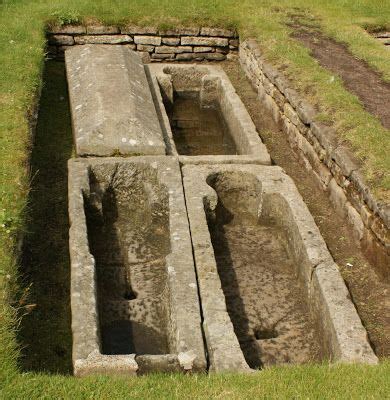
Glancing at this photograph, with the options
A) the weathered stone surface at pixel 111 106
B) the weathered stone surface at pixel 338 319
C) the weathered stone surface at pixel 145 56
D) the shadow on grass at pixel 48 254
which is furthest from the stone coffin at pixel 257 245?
the weathered stone surface at pixel 145 56

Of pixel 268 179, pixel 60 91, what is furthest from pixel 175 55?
pixel 268 179

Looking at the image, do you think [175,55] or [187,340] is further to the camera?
[175,55]

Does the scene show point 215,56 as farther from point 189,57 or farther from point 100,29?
point 100,29

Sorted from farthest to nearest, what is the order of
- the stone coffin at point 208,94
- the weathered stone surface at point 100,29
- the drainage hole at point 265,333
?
the weathered stone surface at point 100,29 < the stone coffin at point 208,94 < the drainage hole at point 265,333

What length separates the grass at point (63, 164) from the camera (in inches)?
144

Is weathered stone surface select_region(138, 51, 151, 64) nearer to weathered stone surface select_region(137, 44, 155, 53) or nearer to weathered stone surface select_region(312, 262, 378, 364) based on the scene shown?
weathered stone surface select_region(137, 44, 155, 53)

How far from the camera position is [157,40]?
413 inches

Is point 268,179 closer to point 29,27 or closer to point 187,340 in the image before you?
point 187,340

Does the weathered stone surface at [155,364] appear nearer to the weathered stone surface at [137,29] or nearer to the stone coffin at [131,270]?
the stone coffin at [131,270]

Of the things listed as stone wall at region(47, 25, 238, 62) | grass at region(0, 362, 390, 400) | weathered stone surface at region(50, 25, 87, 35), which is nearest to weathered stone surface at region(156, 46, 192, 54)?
stone wall at region(47, 25, 238, 62)

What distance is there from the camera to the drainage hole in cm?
520

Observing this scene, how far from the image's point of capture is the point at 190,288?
4746 mm

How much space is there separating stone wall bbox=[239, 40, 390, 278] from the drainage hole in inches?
51.7

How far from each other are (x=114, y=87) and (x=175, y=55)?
3.63m
